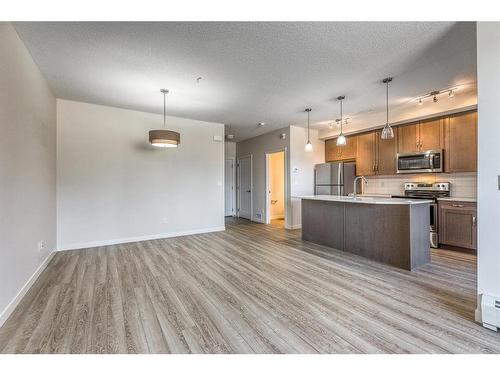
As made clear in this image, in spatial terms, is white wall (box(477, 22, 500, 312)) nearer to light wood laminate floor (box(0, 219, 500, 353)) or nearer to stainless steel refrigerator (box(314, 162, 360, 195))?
light wood laminate floor (box(0, 219, 500, 353))

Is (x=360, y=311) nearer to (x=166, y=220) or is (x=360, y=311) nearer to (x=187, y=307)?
(x=187, y=307)

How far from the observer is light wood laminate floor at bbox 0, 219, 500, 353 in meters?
1.72

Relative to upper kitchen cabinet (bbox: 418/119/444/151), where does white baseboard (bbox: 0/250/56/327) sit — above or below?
below

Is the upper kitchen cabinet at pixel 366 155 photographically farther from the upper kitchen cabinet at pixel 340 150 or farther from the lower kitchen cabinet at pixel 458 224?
the lower kitchen cabinet at pixel 458 224

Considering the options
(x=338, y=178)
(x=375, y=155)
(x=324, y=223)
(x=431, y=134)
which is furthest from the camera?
(x=338, y=178)

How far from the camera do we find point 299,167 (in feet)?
20.3

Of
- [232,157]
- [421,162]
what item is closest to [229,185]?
[232,157]

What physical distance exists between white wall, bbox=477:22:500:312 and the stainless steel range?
2.64 meters

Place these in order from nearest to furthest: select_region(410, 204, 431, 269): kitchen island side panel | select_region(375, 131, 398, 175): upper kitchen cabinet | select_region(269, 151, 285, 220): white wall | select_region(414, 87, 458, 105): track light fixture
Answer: select_region(410, 204, 431, 269): kitchen island side panel, select_region(414, 87, 458, 105): track light fixture, select_region(375, 131, 398, 175): upper kitchen cabinet, select_region(269, 151, 285, 220): white wall

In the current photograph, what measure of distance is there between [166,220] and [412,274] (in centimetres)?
429

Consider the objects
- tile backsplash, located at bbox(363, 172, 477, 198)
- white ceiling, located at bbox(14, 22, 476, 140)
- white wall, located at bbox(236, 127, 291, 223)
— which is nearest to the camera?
white ceiling, located at bbox(14, 22, 476, 140)

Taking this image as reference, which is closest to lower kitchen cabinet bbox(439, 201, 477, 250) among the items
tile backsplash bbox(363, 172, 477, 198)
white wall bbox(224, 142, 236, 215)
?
tile backsplash bbox(363, 172, 477, 198)

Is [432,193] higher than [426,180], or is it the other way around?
[426,180]

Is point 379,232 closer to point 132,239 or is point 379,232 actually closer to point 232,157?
point 132,239
